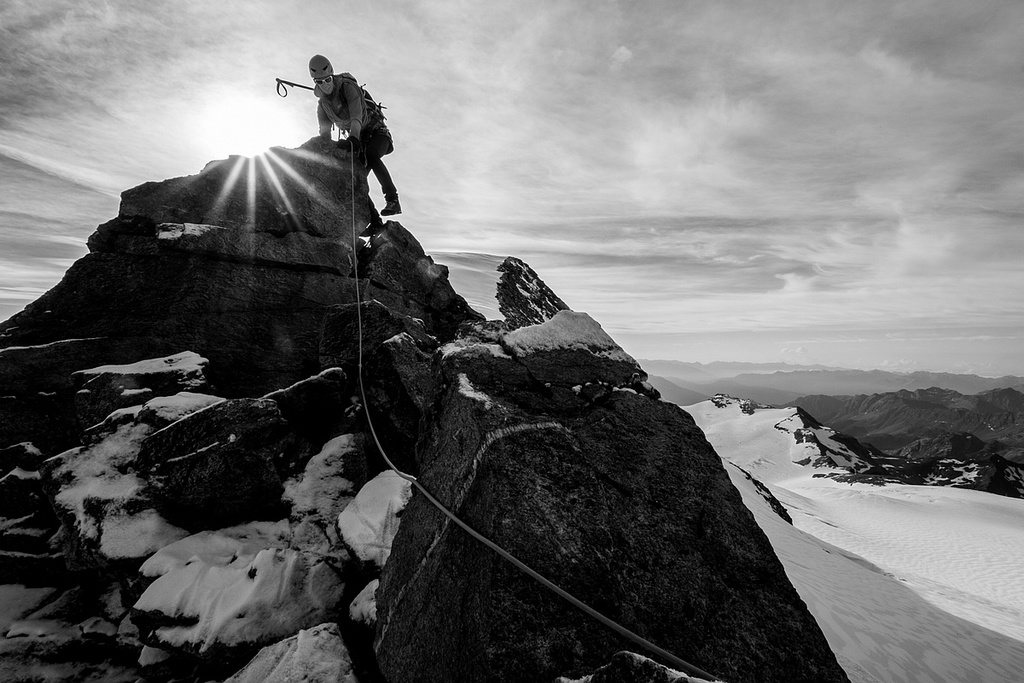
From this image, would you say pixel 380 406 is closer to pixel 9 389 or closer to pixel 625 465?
pixel 625 465

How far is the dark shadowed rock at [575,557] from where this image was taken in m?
4.16

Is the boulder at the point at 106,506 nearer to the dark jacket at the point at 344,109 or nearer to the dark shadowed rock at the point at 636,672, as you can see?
the dark shadowed rock at the point at 636,672

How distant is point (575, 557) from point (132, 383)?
10.1m

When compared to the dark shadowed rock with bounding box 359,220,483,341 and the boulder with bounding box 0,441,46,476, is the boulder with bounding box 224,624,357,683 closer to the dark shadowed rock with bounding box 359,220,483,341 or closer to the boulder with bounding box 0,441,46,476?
the boulder with bounding box 0,441,46,476

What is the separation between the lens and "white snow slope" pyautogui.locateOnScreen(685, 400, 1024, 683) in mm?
12047

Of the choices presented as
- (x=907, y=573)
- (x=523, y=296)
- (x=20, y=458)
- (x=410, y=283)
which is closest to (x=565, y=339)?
(x=410, y=283)

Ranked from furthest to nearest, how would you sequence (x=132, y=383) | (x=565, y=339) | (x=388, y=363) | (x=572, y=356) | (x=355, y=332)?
(x=355, y=332) < (x=132, y=383) < (x=388, y=363) < (x=565, y=339) < (x=572, y=356)

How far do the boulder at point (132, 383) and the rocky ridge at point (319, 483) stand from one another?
2.0 inches

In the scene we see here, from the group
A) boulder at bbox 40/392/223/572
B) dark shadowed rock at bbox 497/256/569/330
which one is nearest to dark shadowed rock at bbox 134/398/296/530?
boulder at bbox 40/392/223/572

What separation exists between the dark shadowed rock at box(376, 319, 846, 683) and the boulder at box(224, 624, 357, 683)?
59cm

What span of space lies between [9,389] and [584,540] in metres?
13.3

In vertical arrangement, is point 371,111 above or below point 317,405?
above

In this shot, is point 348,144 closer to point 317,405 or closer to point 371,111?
point 371,111

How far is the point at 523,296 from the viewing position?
1927 centimetres
